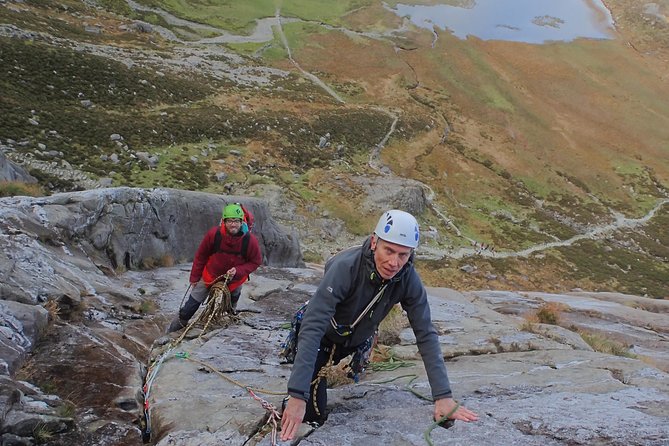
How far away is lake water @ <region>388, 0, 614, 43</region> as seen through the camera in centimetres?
10375

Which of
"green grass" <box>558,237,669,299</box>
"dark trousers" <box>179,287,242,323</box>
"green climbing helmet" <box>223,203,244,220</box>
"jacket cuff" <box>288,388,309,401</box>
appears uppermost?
"green climbing helmet" <box>223,203,244,220</box>

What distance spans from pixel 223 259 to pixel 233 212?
1293mm

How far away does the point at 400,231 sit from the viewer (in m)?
4.75

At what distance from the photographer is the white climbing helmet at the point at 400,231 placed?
4736 mm

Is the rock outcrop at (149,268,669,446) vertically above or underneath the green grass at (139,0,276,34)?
underneath

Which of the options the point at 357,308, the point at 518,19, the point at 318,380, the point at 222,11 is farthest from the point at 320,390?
the point at 518,19

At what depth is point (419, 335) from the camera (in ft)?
17.2

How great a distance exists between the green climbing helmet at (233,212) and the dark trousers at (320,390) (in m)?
4.32

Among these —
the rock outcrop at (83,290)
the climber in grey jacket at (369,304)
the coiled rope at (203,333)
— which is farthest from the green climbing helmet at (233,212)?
the climber in grey jacket at (369,304)

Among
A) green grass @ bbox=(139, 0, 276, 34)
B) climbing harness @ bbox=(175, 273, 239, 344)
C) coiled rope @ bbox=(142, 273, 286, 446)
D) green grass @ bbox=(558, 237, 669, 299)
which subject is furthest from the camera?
green grass @ bbox=(139, 0, 276, 34)

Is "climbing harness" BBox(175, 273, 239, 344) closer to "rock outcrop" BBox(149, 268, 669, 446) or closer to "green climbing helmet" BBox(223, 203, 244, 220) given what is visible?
"rock outcrop" BBox(149, 268, 669, 446)

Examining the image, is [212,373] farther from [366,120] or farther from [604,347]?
[366,120]

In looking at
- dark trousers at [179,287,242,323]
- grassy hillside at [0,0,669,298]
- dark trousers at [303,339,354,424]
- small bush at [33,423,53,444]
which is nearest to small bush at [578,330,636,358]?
dark trousers at [303,339,354,424]

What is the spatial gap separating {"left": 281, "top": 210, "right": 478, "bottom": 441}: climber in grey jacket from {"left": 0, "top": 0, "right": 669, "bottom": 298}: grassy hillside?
1015 inches
